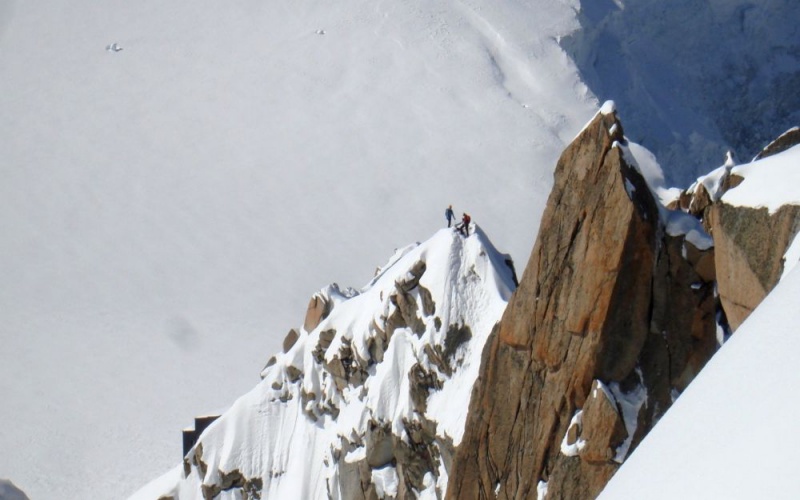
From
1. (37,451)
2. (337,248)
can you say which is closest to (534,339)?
(37,451)

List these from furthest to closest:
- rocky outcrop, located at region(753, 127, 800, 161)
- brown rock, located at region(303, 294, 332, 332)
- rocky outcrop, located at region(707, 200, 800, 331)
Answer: brown rock, located at region(303, 294, 332, 332) < rocky outcrop, located at region(753, 127, 800, 161) < rocky outcrop, located at region(707, 200, 800, 331)

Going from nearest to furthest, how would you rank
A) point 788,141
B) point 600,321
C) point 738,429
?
point 738,429
point 600,321
point 788,141

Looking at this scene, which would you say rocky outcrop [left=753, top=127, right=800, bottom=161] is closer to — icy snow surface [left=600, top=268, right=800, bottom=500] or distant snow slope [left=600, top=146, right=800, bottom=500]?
distant snow slope [left=600, top=146, right=800, bottom=500]

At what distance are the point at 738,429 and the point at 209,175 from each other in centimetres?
3427

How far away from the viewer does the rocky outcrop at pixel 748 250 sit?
9.59 m

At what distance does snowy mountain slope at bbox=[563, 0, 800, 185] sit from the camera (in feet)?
137

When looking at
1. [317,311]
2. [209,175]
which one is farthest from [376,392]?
[209,175]

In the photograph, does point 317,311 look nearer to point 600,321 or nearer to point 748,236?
point 600,321

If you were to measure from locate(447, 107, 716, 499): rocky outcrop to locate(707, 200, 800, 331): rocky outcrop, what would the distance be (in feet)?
1.80

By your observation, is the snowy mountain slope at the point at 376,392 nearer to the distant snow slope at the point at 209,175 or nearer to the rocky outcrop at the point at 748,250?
the rocky outcrop at the point at 748,250

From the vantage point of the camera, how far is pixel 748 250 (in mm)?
10023

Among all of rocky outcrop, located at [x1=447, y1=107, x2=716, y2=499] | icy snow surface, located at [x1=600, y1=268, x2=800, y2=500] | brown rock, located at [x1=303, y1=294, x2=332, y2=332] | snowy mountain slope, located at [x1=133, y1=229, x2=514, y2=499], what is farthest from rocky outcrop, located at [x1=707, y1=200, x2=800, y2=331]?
brown rock, located at [x1=303, y1=294, x2=332, y2=332]

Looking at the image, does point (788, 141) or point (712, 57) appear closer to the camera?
point (788, 141)

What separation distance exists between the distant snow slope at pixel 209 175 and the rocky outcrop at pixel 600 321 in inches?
644
